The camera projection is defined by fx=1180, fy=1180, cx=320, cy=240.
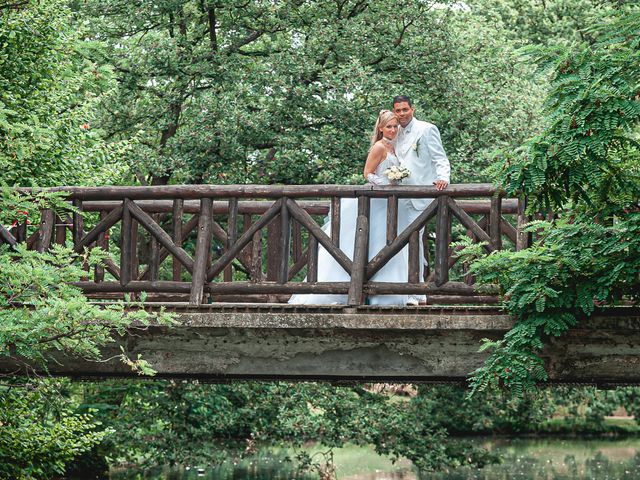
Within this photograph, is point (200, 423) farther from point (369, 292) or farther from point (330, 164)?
point (369, 292)

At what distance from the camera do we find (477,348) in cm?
951

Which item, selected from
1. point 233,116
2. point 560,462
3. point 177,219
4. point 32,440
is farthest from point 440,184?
A: point 560,462

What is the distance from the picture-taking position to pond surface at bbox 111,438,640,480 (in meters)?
22.5

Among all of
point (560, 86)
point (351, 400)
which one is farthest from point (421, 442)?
point (560, 86)

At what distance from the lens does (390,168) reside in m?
10.3

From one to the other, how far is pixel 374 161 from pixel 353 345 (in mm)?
1706

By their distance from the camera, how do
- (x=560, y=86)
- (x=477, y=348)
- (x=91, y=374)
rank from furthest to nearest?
1. (x=91, y=374)
2. (x=477, y=348)
3. (x=560, y=86)

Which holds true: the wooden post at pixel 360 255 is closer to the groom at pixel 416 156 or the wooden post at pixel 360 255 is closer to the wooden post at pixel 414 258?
the wooden post at pixel 414 258

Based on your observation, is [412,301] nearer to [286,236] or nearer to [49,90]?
[286,236]

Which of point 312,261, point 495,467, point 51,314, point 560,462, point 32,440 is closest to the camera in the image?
point 51,314

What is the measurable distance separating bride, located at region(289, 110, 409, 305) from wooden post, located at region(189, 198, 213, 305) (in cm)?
102

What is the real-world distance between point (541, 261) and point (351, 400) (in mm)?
8945

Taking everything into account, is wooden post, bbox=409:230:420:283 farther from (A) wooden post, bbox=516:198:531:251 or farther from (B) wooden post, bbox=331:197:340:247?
(A) wooden post, bbox=516:198:531:251

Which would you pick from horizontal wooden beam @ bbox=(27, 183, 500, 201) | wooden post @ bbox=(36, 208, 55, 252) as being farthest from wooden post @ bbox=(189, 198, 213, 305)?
wooden post @ bbox=(36, 208, 55, 252)
